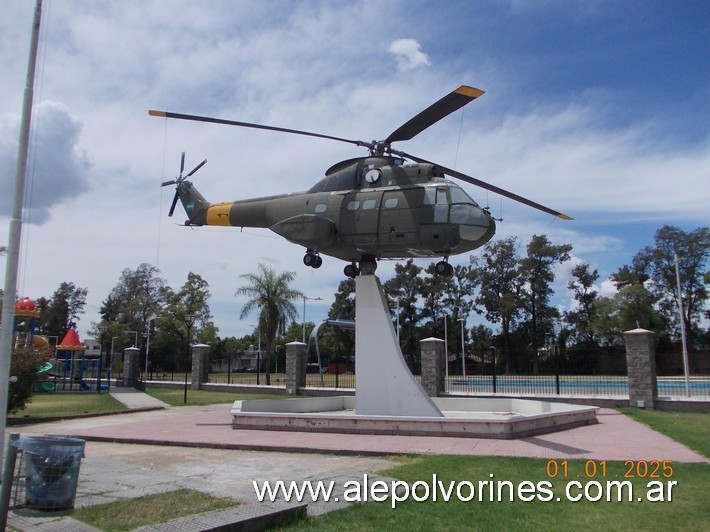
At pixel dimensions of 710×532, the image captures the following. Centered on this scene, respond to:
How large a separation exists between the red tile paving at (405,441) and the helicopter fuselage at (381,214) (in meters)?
4.80

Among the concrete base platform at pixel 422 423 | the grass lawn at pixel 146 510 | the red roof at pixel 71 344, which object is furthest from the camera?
the red roof at pixel 71 344

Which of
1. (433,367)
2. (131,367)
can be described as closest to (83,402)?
(131,367)

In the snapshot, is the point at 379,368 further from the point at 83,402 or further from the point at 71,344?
the point at 71,344

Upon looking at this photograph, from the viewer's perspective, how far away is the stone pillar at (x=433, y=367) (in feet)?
75.7

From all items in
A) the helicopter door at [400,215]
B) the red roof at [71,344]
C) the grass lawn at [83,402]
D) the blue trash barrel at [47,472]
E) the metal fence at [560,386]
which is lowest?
the grass lawn at [83,402]

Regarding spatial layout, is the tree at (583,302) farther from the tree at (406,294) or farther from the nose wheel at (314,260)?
the nose wheel at (314,260)

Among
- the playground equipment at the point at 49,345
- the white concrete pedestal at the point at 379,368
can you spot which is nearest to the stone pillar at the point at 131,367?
the playground equipment at the point at 49,345

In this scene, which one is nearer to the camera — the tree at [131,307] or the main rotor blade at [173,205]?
the main rotor blade at [173,205]

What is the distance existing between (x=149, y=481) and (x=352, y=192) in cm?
899

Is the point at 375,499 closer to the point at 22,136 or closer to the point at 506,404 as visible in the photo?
the point at 22,136

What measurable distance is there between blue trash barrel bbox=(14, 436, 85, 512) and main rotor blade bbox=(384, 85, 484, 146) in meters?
9.36

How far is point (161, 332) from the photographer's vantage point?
65562mm

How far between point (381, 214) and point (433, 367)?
1054 centimetres

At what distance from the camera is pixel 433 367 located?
914 inches
